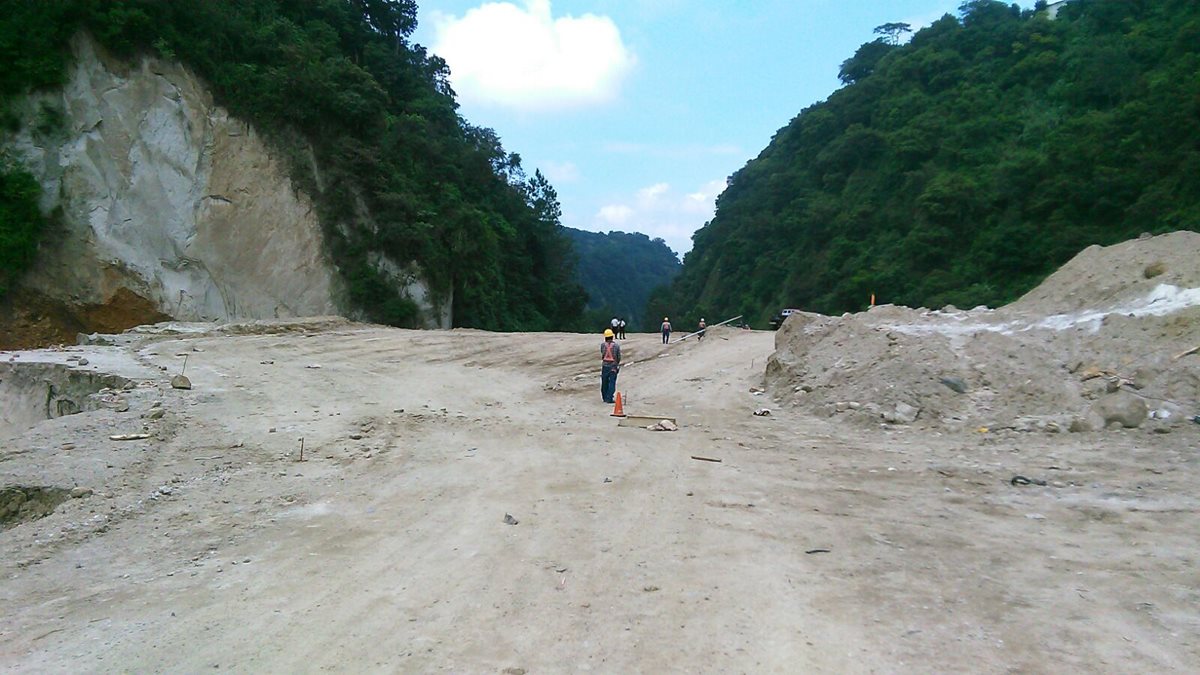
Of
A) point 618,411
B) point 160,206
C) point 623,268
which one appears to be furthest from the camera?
point 623,268

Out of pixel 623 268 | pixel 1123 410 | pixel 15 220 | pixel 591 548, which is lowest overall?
pixel 591 548

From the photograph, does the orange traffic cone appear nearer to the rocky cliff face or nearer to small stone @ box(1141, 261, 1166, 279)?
small stone @ box(1141, 261, 1166, 279)

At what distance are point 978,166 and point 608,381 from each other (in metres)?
43.4

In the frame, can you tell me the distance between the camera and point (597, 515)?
21.3 feet

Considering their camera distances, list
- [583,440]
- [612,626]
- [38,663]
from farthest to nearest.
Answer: [583,440] < [612,626] < [38,663]

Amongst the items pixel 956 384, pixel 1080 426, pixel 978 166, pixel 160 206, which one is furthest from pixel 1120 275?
pixel 978 166

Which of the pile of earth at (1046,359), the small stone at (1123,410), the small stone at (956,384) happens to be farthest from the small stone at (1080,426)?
the small stone at (956,384)

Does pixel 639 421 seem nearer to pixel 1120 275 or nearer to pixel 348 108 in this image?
pixel 1120 275

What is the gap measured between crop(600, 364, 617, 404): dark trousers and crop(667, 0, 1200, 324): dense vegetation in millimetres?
30665

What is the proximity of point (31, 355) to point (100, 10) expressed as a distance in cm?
1588

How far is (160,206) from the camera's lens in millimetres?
25875

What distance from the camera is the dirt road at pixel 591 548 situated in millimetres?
4066

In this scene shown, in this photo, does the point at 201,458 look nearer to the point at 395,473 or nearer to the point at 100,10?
the point at 395,473

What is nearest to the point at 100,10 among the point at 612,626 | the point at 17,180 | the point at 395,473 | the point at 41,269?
the point at 17,180
